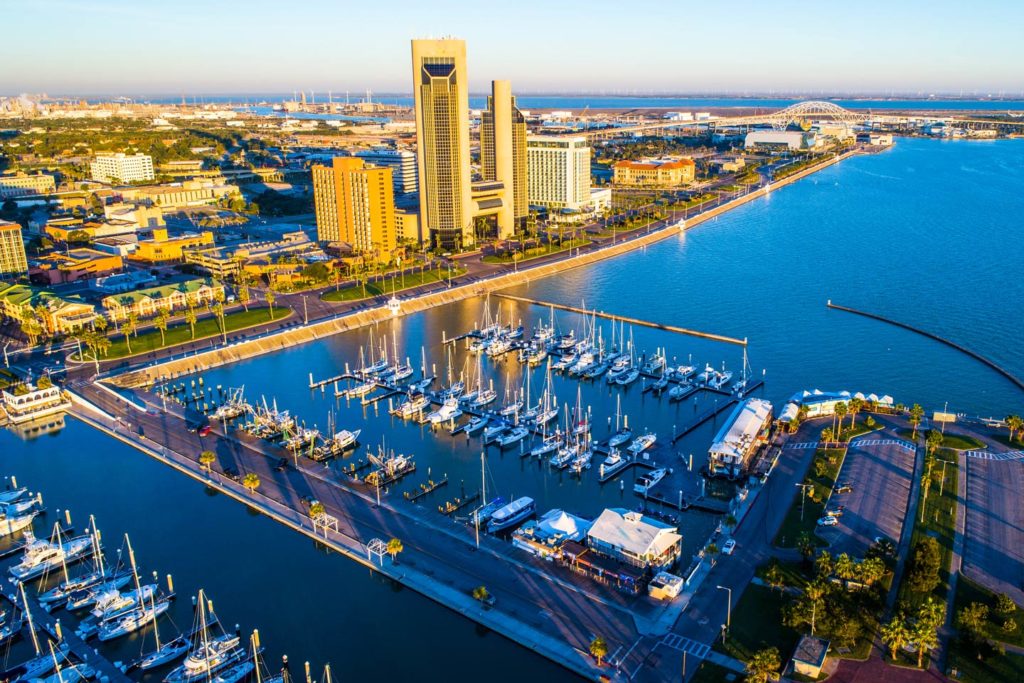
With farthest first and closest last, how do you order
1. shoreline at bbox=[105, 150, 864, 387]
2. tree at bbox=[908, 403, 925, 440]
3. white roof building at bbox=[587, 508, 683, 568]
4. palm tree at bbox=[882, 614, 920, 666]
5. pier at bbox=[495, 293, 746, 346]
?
pier at bbox=[495, 293, 746, 346], shoreline at bbox=[105, 150, 864, 387], tree at bbox=[908, 403, 925, 440], white roof building at bbox=[587, 508, 683, 568], palm tree at bbox=[882, 614, 920, 666]

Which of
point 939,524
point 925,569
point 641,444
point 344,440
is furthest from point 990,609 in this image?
point 344,440

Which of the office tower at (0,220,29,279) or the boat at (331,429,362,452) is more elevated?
the office tower at (0,220,29,279)

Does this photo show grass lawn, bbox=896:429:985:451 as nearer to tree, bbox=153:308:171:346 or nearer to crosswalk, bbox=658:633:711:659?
crosswalk, bbox=658:633:711:659

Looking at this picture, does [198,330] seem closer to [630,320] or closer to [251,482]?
[251,482]

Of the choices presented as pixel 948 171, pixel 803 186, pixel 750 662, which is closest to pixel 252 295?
pixel 750 662

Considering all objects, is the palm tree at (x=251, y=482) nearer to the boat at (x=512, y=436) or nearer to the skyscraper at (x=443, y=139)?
the boat at (x=512, y=436)

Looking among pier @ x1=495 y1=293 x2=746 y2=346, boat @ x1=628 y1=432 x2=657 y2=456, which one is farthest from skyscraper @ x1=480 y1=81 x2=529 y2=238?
boat @ x1=628 y1=432 x2=657 y2=456

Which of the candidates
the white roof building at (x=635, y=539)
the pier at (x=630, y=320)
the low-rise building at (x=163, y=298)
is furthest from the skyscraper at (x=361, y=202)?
the white roof building at (x=635, y=539)
